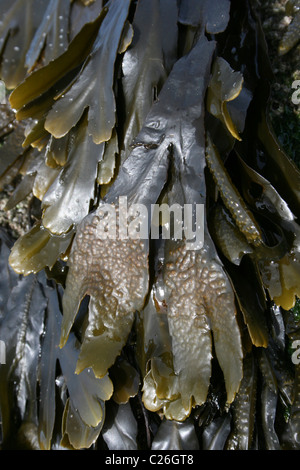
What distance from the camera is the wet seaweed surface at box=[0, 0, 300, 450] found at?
91 centimetres

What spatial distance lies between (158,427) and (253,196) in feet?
2.22

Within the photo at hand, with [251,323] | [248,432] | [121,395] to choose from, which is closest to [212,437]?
[248,432]

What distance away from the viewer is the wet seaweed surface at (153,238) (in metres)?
0.91

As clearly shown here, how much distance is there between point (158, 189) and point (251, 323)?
1.17ft

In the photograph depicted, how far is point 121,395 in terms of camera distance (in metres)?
1.07

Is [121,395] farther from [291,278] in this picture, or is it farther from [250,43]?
[250,43]

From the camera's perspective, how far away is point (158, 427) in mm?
1153

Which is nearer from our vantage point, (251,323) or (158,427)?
(251,323)

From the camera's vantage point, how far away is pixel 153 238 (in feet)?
3.02
